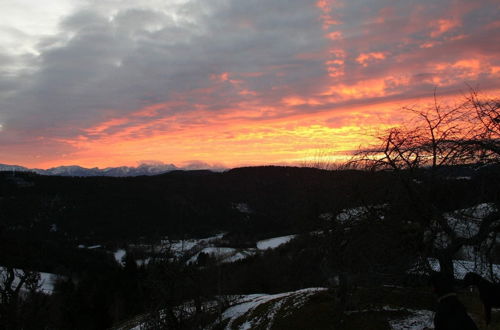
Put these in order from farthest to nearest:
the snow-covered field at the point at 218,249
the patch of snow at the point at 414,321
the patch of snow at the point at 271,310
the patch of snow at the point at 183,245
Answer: the snow-covered field at the point at 218,249, the patch of snow at the point at 183,245, the patch of snow at the point at 271,310, the patch of snow at the point at 414,321

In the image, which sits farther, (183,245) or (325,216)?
(183,245)

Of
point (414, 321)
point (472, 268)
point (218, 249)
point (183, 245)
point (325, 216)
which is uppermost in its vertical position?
point (325, 216)

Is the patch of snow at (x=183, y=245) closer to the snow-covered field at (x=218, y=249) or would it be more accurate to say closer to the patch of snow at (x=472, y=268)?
the snow-covered field at (x=218, y=249)

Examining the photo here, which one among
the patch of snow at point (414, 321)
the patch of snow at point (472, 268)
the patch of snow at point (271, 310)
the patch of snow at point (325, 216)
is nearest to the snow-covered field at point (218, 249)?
the patch of snow at point (271, 310)

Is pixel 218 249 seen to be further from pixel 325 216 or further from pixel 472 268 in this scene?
pixel 472 268

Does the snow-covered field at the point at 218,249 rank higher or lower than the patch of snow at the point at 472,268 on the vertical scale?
lower

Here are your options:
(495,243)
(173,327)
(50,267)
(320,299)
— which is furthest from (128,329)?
(50,267)

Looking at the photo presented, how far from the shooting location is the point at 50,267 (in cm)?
11075

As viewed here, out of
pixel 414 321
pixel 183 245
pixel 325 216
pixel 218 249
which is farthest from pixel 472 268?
pixel 218 249

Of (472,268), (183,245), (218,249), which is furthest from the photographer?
(218,249)

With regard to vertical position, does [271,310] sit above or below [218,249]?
above

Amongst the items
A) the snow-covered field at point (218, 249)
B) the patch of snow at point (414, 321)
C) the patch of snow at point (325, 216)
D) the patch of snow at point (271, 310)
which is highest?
the patch of snow at point (325, 216)

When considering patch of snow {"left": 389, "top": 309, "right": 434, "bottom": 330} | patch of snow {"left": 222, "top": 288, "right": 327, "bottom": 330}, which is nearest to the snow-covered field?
patch of snow {"left": 222, "top": 288, "right": 327, "bottom": 330}

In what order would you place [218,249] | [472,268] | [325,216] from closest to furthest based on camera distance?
1. [472,268]
2. [325,216]
3. [218,249]
